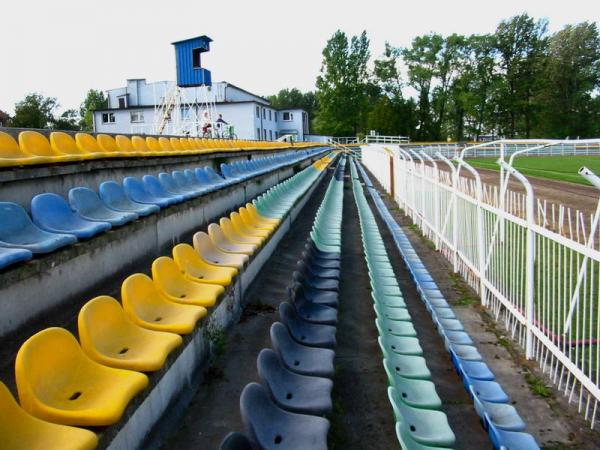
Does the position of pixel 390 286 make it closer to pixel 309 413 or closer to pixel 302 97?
pixel 309 413

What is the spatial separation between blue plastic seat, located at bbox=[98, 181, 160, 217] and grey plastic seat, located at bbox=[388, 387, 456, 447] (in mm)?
2721

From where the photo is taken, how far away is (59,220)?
11.5ft

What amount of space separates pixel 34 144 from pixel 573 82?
199 feet

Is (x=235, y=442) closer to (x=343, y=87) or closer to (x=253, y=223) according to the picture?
(x=253, y=223)

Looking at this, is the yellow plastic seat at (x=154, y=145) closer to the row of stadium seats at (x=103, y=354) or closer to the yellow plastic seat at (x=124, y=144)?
the yellow plastic seat at (x=124, y=144)

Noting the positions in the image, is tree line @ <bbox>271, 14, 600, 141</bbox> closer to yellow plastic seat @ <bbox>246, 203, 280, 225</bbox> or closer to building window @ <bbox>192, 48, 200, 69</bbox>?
building window @ <bbox>192, 48, 200, 69</bbox>

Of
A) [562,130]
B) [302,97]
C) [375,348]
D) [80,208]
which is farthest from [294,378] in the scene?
[302,97]

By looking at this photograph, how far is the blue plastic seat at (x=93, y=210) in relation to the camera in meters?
3.83

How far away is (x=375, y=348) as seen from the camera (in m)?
4.00

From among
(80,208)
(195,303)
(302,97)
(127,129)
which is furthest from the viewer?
(302,97)

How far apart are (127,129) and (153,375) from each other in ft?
137

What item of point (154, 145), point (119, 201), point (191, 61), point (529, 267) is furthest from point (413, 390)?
point (191, 61)

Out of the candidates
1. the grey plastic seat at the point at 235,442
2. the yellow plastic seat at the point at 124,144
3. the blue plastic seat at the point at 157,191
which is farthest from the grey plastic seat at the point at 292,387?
the yellow plastic seat at the point at 124,144

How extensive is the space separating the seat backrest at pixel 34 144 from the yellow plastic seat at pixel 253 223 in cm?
226
